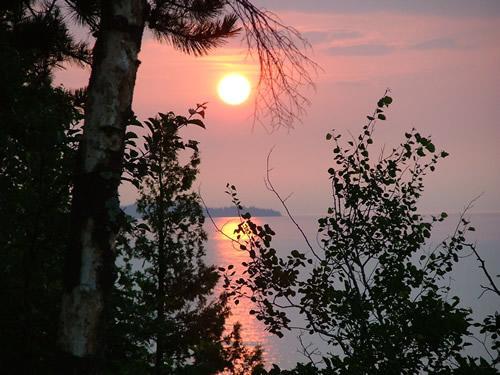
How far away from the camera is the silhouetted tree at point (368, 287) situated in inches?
200

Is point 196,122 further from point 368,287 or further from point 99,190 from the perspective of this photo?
point 368,287

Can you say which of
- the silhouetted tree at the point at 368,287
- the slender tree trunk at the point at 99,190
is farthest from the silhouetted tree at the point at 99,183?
the silhouetted tree at the point at 368,287

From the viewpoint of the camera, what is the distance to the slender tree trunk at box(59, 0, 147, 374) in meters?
2.66

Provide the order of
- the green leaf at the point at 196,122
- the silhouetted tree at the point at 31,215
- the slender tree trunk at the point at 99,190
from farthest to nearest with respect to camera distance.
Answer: the silhouetted tree at the point at 31,215
the green leaf at the point at 196,122
the slender tree trunk at the point at 99,190

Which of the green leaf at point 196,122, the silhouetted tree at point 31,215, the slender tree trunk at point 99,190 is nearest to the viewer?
the slender tree trunk at point 99,190

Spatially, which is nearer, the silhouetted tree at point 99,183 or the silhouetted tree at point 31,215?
the silhouetted tree at point 99,183

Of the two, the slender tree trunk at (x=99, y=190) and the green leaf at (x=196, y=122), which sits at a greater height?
the green leaf at (x=196, y=122)

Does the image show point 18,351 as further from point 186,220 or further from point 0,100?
point 186,220

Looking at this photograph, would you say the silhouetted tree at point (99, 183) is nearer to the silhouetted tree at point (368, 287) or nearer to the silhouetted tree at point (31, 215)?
the silhouetted tree at point (31, 215)

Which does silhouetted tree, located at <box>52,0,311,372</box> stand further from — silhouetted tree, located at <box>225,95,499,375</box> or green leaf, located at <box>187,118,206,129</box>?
silhouetted tree, located at <box>225,95,499,375</box>

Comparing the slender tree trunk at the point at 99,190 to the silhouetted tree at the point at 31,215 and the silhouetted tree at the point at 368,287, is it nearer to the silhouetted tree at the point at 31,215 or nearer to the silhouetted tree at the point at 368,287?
the silhouetted tree at the point at 31,215

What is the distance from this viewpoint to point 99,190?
2.77 meters

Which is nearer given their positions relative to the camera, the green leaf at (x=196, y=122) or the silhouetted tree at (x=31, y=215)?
the green leaf at (x=196, y=122)

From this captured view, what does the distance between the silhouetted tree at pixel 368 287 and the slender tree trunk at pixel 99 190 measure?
2.62m
